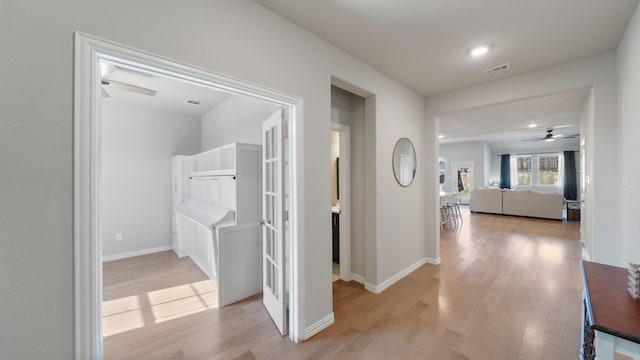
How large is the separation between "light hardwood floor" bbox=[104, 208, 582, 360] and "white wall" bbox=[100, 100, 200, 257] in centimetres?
77

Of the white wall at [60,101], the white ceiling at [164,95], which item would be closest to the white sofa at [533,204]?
the white wall at [60,101]

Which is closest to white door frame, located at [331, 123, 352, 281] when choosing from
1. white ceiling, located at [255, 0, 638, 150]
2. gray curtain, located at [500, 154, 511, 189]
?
white ceiling, located at [255, 0, 638, 150]

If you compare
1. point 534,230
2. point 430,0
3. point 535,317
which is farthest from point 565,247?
point 430,0

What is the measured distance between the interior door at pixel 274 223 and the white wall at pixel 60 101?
0.68ft

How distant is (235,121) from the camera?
3879 mm

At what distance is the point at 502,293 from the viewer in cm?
287

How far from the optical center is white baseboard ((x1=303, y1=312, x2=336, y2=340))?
2100 millimetres

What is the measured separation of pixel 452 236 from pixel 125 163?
7.01 meters

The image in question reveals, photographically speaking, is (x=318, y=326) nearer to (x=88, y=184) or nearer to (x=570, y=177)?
(x=88, y=184)

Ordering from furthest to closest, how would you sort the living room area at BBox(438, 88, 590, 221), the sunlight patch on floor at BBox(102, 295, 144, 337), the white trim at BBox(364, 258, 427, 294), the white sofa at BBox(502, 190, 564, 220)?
1. the white sofa at BBox(502, 190, 564, 220)
2. the living room area at BBox(438, 88, 590, 221)
3. the white trim at BBox(364, 258, 427, 294)
4. the sunlight patch on floor at BBox(102, 295, 144, 337)

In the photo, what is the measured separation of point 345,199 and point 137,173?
4.09 meters

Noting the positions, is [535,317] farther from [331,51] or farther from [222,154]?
[222,154]

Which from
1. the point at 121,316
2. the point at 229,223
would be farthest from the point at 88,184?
the point at 121,316

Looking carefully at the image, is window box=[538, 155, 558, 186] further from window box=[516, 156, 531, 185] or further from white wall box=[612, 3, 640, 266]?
white wall box=[612, 3, 640, 266]
